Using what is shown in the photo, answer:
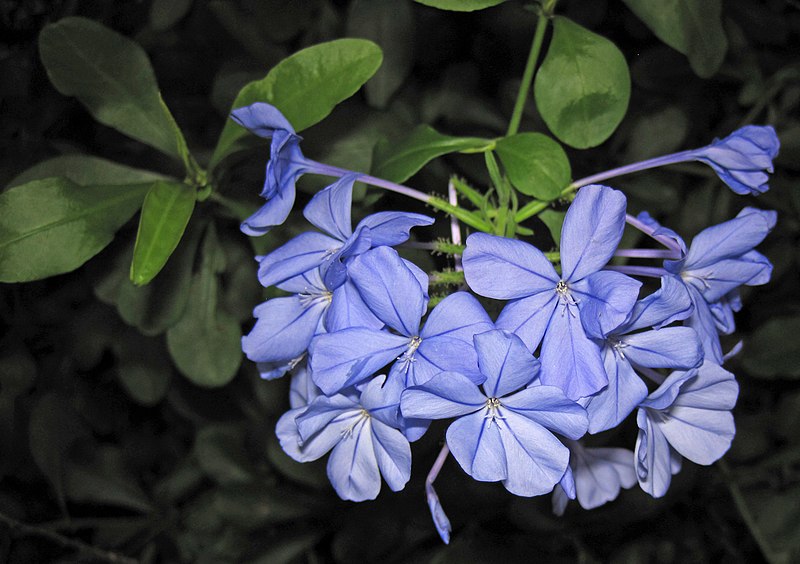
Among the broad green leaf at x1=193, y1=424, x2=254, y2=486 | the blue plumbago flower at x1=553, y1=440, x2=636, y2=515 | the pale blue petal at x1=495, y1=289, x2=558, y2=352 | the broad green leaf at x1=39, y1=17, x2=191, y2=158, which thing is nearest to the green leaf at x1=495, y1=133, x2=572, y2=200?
the pale blue petal at x1=495, y1=289, x2=558, y2=352

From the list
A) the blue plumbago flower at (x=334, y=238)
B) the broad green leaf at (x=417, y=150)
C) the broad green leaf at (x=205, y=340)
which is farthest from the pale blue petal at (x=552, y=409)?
the broad green leaf at (x=205, y=340)

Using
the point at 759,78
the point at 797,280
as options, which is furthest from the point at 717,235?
the point at 797,280

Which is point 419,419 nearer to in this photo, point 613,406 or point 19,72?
point 613,406

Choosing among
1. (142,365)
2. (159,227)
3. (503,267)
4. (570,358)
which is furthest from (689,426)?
(142,365)

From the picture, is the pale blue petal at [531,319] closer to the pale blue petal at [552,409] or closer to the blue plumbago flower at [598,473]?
the pale blue petal at [552,409]

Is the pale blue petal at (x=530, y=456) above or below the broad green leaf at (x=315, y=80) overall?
below

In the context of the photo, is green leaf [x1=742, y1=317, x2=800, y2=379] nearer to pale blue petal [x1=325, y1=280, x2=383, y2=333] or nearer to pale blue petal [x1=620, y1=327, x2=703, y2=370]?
pale blue petal [x1=620, y1=327, x2=703, y2=370]
